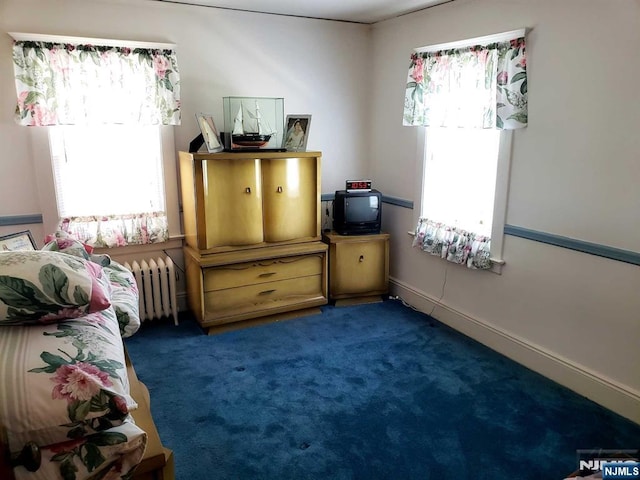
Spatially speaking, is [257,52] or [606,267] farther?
[257,52]

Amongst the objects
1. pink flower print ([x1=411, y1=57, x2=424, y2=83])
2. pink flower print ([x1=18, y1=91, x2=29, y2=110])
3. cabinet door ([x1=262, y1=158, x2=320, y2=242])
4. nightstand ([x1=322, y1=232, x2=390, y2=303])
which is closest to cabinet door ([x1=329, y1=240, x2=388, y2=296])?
nightstand ([x1=322, y1=232, x2=390, y2=303])

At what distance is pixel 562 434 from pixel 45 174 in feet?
11.4

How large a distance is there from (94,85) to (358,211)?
2.14m

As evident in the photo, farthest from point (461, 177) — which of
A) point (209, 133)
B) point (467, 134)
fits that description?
point (209, 133)

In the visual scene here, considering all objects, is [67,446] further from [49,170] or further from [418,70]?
[418,70]

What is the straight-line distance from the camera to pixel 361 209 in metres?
3.85

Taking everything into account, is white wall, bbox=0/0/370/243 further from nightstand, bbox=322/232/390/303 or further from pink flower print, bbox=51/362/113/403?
pink flower print, bbox=51/362/113/403

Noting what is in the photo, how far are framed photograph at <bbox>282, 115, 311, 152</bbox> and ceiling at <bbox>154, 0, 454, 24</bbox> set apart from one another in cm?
80

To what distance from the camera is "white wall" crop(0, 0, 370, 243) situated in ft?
9.93

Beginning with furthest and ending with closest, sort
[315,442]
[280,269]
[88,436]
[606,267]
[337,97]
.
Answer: [337,97], [280,269], [606,267], [315,442], [88,436]

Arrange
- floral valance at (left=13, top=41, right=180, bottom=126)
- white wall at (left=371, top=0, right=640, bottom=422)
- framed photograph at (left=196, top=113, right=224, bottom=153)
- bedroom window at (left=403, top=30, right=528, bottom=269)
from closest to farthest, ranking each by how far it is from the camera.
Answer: white wall at (left=371, top=0, right=640, bottom=422)
bedroom window at (left=403, top=30, right=528, bottom=269)
floral valance at (left=13, top=41, right=180, bottom=126)
framed photograph at (left=196, top=113, right=224, bottom=153)

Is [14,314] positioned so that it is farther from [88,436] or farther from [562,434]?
[562,434]

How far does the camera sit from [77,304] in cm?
118

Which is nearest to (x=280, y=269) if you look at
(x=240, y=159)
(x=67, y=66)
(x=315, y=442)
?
(x=240, y=159)
